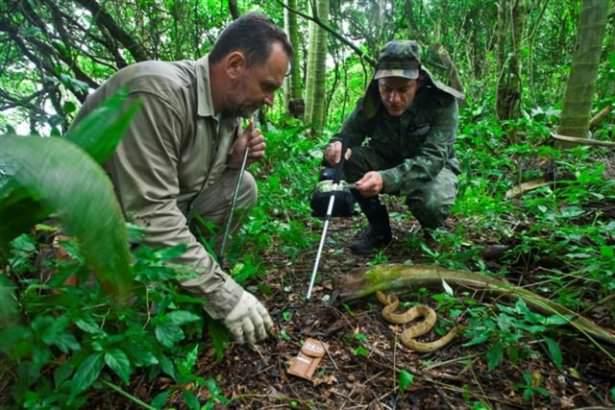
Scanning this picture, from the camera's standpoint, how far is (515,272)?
2373 millimetres

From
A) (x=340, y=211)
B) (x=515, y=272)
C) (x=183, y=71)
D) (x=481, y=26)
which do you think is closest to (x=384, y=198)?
(x=340, y=211)

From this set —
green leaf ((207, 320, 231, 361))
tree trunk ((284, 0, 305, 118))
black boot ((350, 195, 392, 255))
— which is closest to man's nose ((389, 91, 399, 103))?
black boot ((350, 195, 392, 255))

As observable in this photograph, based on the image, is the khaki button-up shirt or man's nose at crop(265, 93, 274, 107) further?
man's nose at crop(265, 93, 274, 107)

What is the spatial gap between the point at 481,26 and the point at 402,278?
7.80 meters

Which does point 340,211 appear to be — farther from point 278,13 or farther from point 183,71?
point 278,13

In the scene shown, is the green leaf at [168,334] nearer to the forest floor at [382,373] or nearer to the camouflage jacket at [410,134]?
the forest floor at [382,373]

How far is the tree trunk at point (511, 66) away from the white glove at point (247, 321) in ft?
15.1

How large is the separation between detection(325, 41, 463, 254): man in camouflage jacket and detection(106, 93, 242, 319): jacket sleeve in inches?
46.6

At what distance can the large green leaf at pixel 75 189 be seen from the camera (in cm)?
67

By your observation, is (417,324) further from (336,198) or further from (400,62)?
(400,62)

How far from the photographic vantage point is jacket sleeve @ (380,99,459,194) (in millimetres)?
2734

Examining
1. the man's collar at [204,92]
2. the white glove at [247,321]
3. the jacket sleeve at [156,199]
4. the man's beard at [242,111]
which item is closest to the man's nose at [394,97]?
the man's beard at [242,111]

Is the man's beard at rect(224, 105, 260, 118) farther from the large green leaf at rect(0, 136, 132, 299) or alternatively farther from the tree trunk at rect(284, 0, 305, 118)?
the tree trunk at rect(284, 0, 305, 118)

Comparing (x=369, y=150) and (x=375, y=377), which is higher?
(x=369, y=150)
